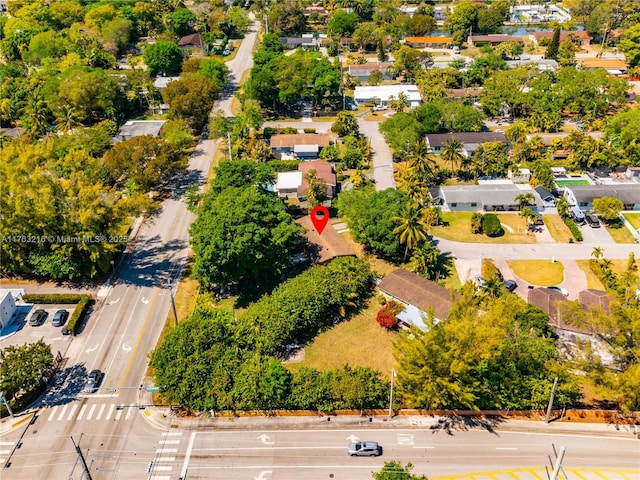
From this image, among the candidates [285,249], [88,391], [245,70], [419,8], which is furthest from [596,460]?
[419,8]

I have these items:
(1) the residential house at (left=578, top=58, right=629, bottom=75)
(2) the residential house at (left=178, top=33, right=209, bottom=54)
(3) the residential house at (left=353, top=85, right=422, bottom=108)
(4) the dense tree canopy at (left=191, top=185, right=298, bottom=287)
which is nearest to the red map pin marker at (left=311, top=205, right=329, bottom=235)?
(4) the dense tree canopy at (left=191, top=185, right=298, bottom=287)

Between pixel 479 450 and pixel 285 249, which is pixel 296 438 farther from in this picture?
pixel 285 249

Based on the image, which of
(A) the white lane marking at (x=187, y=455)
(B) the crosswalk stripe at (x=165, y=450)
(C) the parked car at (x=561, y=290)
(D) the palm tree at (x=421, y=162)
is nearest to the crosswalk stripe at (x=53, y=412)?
(B) the crosswalk stripe at (x=165, y=450)

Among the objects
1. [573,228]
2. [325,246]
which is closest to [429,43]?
[573,228]

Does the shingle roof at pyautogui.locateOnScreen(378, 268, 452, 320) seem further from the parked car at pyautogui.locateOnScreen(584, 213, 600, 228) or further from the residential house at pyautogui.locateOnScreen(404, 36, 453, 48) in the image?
the residential house at pyautogui.locateOnScreen(404, 36, 453, 48)

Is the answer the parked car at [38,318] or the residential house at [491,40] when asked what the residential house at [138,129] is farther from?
the residential house at [491,40]

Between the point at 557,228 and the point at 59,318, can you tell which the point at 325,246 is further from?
the point at 557,228
